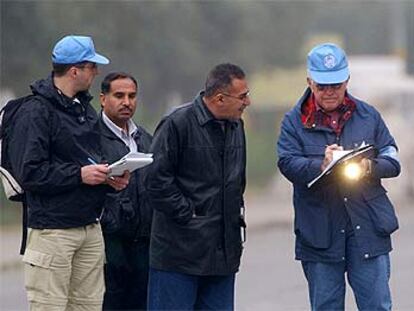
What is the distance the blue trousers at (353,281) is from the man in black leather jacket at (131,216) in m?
1.10

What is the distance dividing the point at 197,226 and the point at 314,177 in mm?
736

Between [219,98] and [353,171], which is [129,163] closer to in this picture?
[219,98]

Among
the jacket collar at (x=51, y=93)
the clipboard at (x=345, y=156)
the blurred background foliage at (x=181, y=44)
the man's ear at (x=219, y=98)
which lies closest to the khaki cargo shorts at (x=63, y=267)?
the jacket collar at (x=51, y=93)

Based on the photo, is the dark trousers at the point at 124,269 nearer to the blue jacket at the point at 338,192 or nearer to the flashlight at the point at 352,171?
the blue jacket at the point at 338,192

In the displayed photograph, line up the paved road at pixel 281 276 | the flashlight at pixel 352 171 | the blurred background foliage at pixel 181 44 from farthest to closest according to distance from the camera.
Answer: the blurred background foliage at pixel 181 44 → the paved road at pixel 281 276 → the flashlight at pixel 352 171

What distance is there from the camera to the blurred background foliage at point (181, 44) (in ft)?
59.1

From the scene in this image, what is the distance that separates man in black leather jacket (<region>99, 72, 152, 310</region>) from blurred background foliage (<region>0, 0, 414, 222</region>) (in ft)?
35.0

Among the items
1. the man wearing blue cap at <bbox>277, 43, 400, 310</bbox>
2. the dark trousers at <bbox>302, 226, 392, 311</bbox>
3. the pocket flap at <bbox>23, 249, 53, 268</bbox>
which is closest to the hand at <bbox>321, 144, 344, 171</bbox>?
the man wearing blue cap at <bbox>277, 43, 400, 310</bbox>

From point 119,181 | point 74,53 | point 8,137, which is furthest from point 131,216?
point 74,53

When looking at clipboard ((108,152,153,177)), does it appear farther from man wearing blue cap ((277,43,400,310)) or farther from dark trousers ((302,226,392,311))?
dark trousers ((302,226,392,311))

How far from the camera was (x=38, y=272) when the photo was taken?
5.96 metres

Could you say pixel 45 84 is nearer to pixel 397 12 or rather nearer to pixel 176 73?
pixel 176 73

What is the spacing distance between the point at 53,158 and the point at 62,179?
20 cm

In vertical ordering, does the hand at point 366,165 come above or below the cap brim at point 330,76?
below
